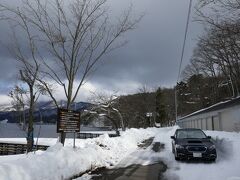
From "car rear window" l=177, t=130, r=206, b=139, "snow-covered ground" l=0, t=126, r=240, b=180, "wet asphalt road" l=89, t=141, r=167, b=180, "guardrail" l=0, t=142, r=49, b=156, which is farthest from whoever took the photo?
"guardrail" l=0, t=142, r=49, b=156

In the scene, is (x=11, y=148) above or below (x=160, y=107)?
below

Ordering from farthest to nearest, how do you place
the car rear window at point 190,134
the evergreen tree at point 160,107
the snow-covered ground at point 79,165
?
1. the evergreen tree at point 160,107
2. the car rear window at point 190,134
3. the snow-covered ground at point 79,165

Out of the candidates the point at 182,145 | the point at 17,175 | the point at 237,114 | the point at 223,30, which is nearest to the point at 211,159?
the point at 182,145

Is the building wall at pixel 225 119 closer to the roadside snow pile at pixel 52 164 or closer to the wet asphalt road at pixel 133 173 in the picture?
the wet asphalt road at pixel 133 173

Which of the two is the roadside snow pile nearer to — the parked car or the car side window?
the parked car

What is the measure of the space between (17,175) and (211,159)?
32.1 ft

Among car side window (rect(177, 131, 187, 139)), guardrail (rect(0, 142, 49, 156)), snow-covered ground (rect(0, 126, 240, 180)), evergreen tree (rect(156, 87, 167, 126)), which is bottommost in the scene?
guardrail (rect(0, 142, 49, 156))

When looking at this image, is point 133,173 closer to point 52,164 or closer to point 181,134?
point 52,164

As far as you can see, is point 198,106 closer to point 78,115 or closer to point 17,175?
point 78,115

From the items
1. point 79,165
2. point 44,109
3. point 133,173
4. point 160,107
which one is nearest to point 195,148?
point 133,173

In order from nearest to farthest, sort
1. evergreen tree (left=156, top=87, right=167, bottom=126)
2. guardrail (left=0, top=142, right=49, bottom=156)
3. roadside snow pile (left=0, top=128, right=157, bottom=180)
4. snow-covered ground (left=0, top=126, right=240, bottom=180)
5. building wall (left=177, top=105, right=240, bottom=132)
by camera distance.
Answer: roadside snow pile (left=0, top=128, right=157, bottom=180)
snow-covered ground (left=0, top=126, right=240, bottom=180)
building wall (left=177, top=105, right=240, bottom=132)
guardrail (left=0, top=142, right=49, bottom=156)
evergreen tree (left=156, top=87, right=167, bottom=126)

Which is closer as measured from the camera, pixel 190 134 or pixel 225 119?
pixel 190 134

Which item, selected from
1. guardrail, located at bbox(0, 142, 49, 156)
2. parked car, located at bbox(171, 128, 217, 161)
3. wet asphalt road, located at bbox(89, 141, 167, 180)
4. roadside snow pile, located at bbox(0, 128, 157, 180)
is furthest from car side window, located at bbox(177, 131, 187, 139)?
guardrail, located at bbox(0, 142, 49, 156)

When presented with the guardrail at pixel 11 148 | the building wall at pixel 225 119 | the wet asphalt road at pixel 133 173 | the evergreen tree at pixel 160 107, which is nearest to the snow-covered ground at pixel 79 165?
the wet asphalt road at pixel 133 173
